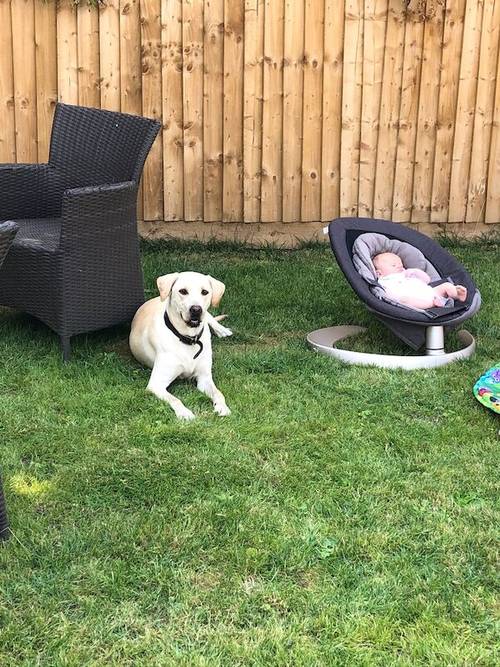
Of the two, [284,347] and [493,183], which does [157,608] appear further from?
[493,183]

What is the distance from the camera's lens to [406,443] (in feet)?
11.5

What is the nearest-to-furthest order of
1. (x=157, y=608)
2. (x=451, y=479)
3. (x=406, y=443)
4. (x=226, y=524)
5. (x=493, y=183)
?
1. (x=157, y=608)
2. (x=226, y=524)
3. (x=451, y=479)
4. (x=406, y=443)
5. (x=493, y=183)

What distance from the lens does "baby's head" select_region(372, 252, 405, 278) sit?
4.86 metres

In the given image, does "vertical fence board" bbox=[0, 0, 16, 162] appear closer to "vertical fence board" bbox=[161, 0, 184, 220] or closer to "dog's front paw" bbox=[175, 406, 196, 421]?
"vertical fence board" bbox=[161, 0, 184, 220]

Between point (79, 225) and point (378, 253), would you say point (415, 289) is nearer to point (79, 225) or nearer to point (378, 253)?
point (378, 253)

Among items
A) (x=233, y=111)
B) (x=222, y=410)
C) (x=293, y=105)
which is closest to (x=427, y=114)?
(x=293, y=105)

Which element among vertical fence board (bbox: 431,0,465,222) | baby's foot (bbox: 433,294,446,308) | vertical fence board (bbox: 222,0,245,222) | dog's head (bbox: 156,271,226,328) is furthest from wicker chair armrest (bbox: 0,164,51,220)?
vertical fence board (bbox: 431,0,465,222)

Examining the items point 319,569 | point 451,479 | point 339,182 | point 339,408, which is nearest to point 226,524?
point 319,569

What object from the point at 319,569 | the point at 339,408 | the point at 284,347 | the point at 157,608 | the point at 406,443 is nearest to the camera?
the point at 157,608

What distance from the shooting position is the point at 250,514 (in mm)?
2891

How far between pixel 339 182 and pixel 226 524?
16.0 feet

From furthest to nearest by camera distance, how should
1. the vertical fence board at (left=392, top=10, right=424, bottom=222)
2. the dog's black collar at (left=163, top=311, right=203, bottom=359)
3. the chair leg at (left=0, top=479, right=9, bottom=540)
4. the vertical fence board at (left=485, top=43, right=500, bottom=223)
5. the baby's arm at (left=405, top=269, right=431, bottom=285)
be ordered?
the vertical fence board at (left=485, top=43, right=500, bottom=223)
the vertical fence board at (left=392, top=10, right=424, bottom=222)
the baby's arm at (left=405, top=269, right=431, bottom=285)
the dog's black collar at (left=163, top=311, right=203, bottom=359)
the chair leg at (left=0, top=479, right=9, bottom=540)

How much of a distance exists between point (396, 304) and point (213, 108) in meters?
3.31

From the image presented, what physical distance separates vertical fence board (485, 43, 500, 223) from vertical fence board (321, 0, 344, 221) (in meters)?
1.42
